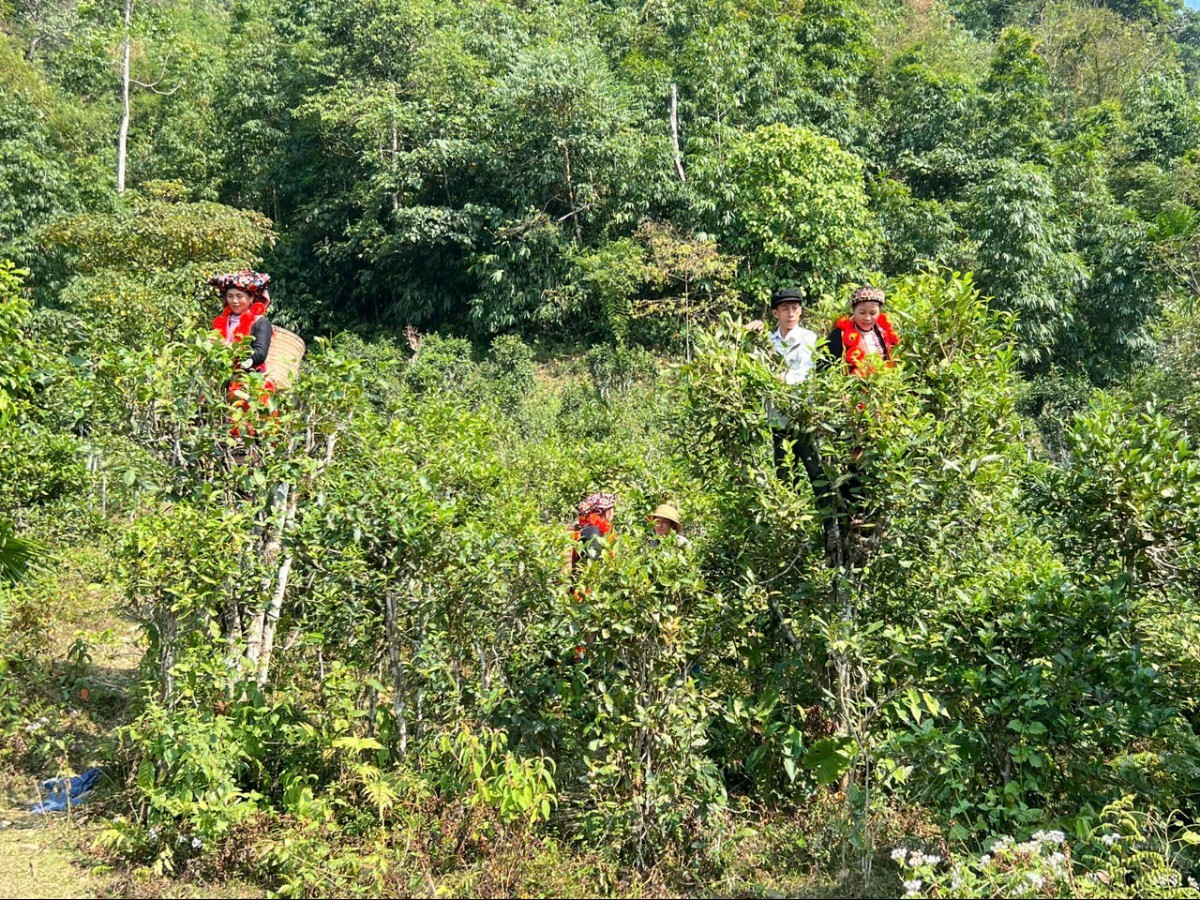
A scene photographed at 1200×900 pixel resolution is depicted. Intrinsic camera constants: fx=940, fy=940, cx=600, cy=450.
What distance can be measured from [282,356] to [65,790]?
2.29 meters

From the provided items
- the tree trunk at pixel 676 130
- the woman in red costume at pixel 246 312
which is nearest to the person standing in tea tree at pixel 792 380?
the woman in red costume at pixel 246 312

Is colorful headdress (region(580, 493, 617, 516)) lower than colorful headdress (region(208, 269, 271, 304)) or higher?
lower

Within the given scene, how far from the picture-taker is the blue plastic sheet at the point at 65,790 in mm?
4195

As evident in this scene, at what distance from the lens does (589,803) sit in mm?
4016

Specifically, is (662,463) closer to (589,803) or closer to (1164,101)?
(589,803)

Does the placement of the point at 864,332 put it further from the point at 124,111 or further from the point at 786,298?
the point at 124,111

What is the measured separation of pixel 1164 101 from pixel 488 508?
28628 mm

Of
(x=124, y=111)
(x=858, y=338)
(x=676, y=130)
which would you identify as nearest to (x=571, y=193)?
(x=676, y=130)

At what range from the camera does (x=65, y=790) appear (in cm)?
431

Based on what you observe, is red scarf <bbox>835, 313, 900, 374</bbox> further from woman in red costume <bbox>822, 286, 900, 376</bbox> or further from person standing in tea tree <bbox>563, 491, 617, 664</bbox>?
person standing in tea tree <bbox>563, 491, 617, 664</bbox>

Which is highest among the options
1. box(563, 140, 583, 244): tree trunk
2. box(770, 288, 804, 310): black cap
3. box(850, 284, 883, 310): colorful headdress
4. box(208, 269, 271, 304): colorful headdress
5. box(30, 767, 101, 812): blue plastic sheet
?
box(563, 140, 583, 244): tree trunk

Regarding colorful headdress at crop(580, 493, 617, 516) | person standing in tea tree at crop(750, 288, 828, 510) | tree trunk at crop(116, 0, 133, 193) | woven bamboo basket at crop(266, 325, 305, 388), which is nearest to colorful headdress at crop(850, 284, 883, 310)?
person standing in tea tree at crop(750, 288, 828, 510)

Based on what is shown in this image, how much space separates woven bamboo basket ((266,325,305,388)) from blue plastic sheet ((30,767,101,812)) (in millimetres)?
2042

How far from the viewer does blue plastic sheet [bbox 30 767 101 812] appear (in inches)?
165
